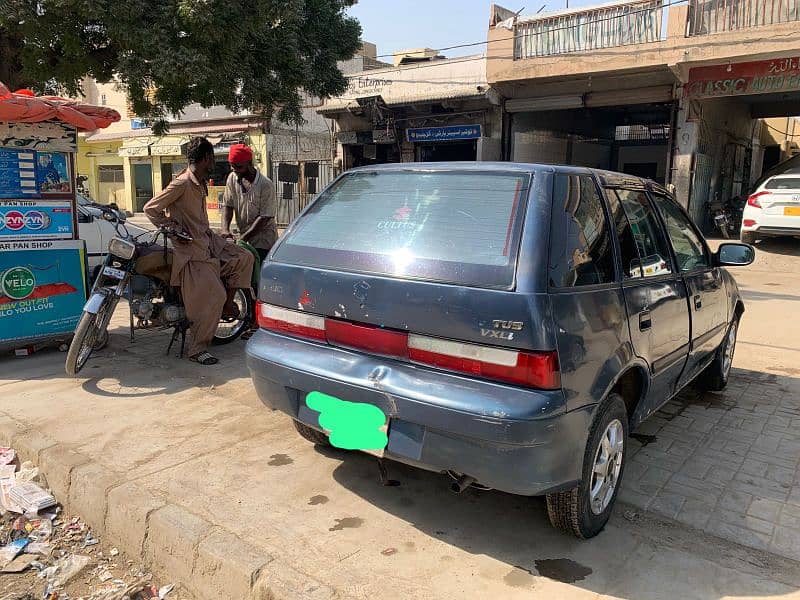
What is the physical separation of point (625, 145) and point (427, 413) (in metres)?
23.7

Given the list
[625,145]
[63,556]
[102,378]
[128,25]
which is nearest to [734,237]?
[625,145]

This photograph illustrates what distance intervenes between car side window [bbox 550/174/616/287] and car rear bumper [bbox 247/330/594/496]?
0.52 metres

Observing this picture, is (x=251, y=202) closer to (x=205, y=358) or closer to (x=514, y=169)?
(x=205, y=358)

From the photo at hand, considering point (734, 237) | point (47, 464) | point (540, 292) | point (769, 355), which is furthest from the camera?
point (734, 237)

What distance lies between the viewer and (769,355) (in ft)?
A: 20.0

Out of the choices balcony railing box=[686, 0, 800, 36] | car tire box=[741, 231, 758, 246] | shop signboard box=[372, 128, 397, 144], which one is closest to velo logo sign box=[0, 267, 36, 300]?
car tire box=[741, 231, 758, 246]

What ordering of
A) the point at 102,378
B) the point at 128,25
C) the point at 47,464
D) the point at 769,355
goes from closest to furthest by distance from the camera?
the point at 47,464 → the point at 102,378 → the point at 769,355 → the point at 128,25

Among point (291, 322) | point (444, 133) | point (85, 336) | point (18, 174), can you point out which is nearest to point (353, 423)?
point (291, 322)

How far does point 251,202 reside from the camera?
6.18 metres

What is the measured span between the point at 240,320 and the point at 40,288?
5.74 ft

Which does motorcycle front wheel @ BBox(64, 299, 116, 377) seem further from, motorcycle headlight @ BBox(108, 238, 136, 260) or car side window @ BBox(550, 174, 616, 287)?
car side window @ BBox(550, 174, 616, 287)

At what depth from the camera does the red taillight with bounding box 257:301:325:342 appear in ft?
9.66

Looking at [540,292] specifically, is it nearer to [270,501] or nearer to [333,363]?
[333,363]

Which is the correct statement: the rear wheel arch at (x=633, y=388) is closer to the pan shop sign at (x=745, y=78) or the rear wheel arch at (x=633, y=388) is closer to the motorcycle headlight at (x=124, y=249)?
the motorcycle headlight at (x=124, y=249)
